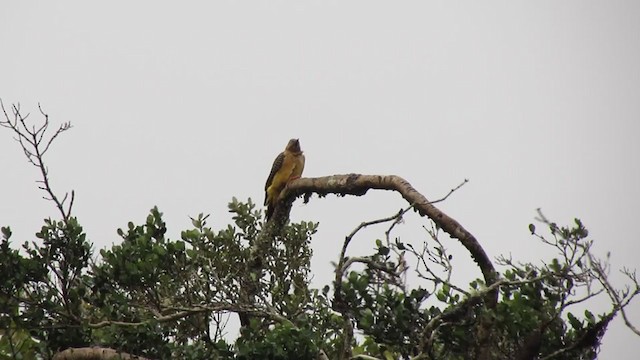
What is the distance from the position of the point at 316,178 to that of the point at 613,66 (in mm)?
164030

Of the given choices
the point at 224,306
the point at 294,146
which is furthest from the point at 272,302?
the point at 294,146

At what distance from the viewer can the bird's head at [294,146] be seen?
1060cm

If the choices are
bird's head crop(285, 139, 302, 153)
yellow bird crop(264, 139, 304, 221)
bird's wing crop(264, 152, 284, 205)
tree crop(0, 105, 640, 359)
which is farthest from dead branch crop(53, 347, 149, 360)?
bird's head crop(285, 139, 302, 153)

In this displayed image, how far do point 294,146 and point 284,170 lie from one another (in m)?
0.72

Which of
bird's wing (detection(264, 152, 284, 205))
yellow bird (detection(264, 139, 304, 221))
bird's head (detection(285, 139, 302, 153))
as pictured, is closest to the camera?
yellow bird (detection(264, 139, 304, 221))

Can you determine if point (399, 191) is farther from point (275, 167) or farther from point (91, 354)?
point (275, 167)

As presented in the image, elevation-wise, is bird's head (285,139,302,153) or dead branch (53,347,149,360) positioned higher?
bird's head (285,139,302,153)

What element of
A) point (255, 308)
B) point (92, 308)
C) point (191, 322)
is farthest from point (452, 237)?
point (92, 308)

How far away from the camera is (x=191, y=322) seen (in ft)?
22.2

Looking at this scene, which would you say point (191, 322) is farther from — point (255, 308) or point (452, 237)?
point (452, 237)

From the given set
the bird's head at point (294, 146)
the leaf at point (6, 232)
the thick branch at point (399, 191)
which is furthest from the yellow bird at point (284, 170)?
the leaf at point (6, 232)

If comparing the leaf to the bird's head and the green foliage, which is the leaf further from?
the bird's head

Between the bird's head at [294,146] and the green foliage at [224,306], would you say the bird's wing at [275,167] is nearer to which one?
the bird's head at [294,146]

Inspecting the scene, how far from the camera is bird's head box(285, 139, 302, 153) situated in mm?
→ 10597
